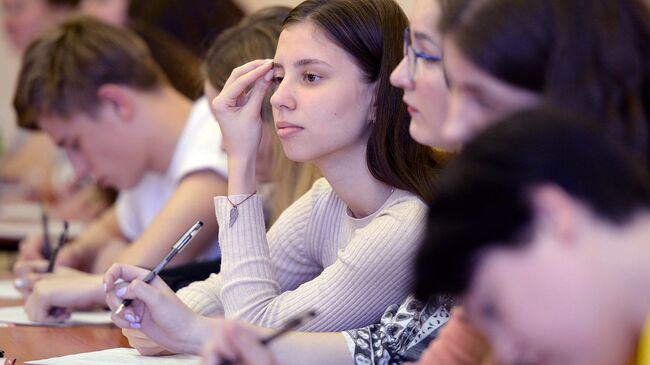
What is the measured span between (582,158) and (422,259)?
0.50ft

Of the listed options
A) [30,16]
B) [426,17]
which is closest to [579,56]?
[426,17]

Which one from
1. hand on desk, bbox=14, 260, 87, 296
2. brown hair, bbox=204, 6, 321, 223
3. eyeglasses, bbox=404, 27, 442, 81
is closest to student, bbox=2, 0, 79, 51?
hand on desk, bbox=14, 260, 87, 296

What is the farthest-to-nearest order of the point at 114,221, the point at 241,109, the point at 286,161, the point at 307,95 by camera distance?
1. the point at 114,221
2. the point at 286,161
3. the point at 241,109
4. the point at 307,95

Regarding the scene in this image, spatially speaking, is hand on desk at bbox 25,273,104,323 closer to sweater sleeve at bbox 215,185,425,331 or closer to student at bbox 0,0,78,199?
sweater sleeve at bbox 215,185,425,331

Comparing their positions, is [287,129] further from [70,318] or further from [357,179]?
[70,318]

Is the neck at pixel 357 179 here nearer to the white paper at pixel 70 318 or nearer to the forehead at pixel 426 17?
the forehead at pixel 426 17

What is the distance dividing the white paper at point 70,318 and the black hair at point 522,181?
47.4 inches

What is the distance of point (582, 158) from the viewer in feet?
2.50

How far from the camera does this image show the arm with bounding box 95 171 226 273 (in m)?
2.14

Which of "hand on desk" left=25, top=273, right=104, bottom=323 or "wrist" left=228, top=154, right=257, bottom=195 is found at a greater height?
"wrist" left=228, top=154, right=257, bottom=195

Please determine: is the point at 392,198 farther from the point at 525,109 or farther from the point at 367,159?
the point at 525,109

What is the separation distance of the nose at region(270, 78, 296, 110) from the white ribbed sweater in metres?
0.15

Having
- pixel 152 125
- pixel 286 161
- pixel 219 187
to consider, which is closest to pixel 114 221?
pixel 152 125

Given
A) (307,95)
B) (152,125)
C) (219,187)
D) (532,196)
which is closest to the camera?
(532,196)
